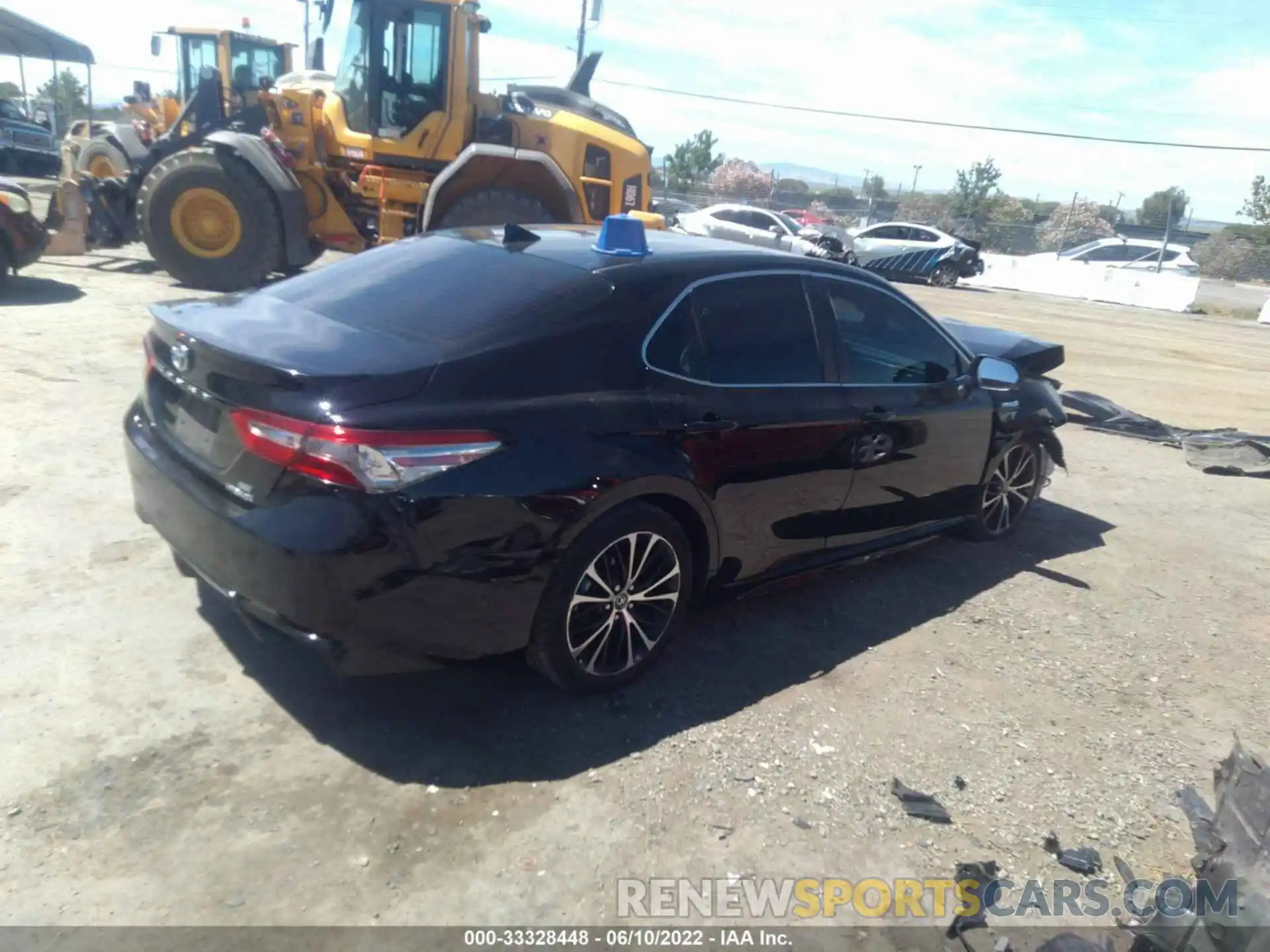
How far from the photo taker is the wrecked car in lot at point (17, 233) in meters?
9.06

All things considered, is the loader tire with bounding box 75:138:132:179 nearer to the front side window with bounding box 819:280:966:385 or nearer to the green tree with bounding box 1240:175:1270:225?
the front side window with bounding box 819:280:966:385

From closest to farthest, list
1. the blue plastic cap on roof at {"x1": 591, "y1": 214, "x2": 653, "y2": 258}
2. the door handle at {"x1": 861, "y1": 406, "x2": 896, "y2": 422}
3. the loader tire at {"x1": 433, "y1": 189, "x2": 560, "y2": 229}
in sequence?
1. the blue plastic cap on roof at {"x1": 591, "y1": 214, "x2": 653, "y2": 258}
2. the door handle at {"x1": 861, "y1": 406, "x2": 896, "y2": 422}
3. the loader tire at {"x1": 433, "y1": 189, "x2": 560, "y2": 229}

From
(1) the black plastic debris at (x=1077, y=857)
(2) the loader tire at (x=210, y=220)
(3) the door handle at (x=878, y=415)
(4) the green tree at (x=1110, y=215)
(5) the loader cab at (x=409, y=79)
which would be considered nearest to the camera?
(1) the black plastic debris at (x=1077, y=857)

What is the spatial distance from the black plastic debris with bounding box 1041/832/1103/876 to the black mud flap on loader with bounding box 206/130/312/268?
10034 millimetres

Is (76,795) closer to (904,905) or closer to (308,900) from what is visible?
(308,900)

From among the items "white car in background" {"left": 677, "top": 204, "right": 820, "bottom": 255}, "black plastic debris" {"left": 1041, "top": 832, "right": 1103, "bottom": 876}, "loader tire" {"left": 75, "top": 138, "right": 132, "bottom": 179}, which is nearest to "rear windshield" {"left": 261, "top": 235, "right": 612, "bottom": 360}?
"black plastic debris" {"left": 1041, "top": 832, "right": 1103, "bottom": 876}

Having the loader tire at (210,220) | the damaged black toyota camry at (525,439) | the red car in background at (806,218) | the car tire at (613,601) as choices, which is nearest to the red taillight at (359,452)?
the damaged black toyota camry at (525,439)

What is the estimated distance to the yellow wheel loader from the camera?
33.9ft

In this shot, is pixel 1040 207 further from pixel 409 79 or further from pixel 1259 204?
pixel 409 79

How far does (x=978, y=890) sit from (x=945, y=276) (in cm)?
2385

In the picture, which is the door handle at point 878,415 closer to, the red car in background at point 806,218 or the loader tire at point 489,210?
the loader tire at point 489,210

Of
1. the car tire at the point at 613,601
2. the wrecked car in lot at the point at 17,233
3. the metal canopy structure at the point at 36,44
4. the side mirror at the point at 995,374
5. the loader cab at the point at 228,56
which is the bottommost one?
the car tire at the point at 613,601

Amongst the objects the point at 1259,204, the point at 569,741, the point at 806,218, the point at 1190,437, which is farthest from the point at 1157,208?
the point at 569,741

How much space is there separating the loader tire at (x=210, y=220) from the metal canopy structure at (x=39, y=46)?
2268 centimetres
